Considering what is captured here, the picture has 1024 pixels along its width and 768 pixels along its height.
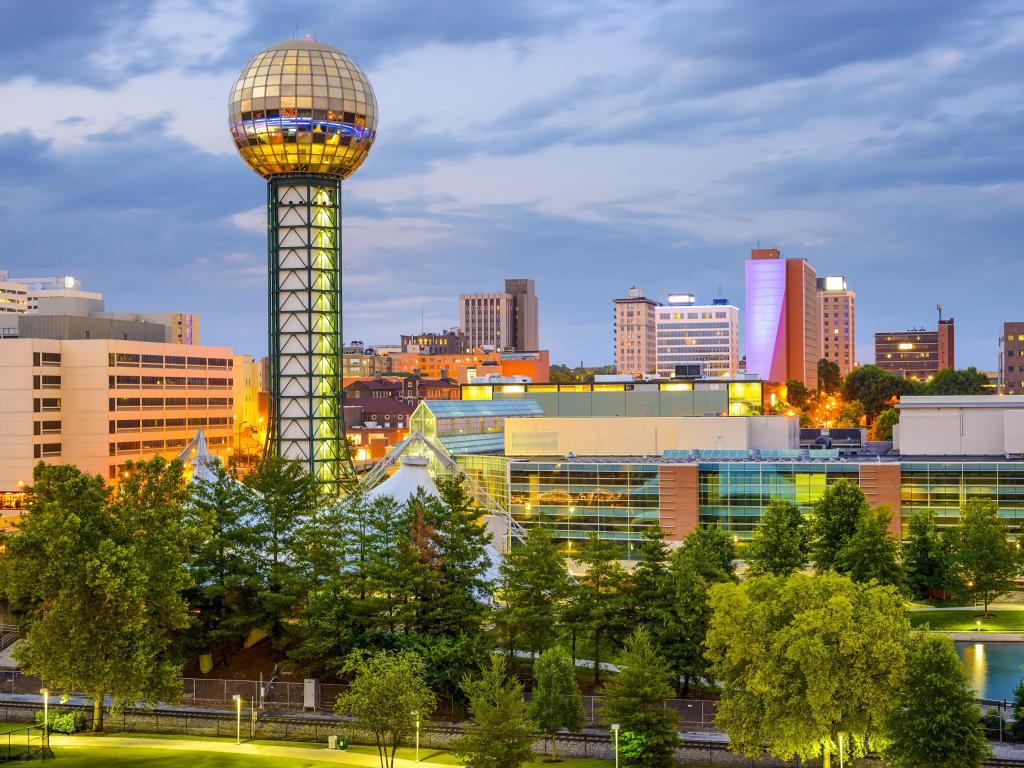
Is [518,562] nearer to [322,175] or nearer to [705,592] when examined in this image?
[705,592]

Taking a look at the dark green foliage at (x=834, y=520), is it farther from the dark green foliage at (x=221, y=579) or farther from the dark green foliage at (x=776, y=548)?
the dark green foliage at (x=221, y=579)

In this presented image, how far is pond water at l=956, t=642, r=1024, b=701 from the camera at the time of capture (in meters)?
66.8

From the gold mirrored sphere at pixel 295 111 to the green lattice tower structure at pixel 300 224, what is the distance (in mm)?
104

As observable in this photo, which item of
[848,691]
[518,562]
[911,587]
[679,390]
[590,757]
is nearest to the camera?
[848,691]

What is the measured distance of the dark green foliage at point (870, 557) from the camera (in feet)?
266

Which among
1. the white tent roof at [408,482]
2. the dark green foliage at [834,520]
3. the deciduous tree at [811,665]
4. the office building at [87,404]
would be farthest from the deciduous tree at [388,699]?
the office building at [87,404]

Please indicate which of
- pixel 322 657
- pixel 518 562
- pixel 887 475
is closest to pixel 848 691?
pixel 518 562

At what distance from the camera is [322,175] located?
128125 millimetres

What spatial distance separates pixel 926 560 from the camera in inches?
3494

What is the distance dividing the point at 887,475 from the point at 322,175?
216ft

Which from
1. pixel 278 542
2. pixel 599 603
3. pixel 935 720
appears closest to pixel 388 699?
pixel 599 603

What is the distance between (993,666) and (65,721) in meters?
52.4

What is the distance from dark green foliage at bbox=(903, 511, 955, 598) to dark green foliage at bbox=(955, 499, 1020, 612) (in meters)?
0.97

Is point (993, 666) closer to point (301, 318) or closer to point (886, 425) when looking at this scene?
point (301, 318)
